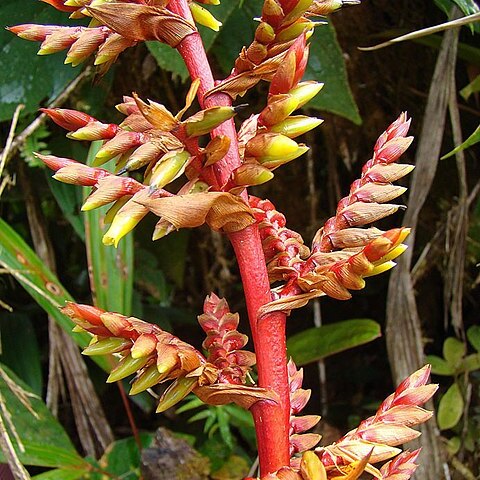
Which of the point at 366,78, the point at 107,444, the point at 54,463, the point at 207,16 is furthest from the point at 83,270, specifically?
the point at 207,16

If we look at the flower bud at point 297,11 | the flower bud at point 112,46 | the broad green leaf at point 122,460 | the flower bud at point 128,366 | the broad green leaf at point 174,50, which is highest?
the broad green leaf at point 174,50

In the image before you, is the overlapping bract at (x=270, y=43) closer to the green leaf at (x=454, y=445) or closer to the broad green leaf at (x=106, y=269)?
the broad green leaf at (x=106, y=269)

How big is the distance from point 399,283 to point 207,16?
2.31 feet

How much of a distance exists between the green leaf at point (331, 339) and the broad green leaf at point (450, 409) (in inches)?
7.0

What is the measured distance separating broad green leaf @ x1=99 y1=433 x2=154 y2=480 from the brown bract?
32.2 inches

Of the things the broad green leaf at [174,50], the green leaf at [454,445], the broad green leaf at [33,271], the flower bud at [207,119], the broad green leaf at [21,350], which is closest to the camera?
the flower bud at [207,119]

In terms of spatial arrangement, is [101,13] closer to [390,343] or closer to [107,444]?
[390,343]

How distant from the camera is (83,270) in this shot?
4.95 ft

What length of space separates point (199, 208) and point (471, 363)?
905mm

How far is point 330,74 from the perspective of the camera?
3.32ft

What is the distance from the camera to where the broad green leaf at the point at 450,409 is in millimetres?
1112

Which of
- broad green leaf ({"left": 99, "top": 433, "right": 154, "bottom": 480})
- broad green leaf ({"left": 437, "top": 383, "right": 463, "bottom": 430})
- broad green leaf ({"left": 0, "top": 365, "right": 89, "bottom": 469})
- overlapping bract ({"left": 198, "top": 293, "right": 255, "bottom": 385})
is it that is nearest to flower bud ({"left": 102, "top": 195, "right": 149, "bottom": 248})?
overlapping bract ({"left": 198, "top": 293, "right": 255, "bottom": 385})

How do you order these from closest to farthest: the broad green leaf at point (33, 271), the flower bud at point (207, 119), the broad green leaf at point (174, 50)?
the flower bud at point (207, 119) < the broad green leaf at point (174, 50) < the broad green leaf at point (33, 271)

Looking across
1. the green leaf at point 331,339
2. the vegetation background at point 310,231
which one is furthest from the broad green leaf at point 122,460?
the green leaf at point 331,339
